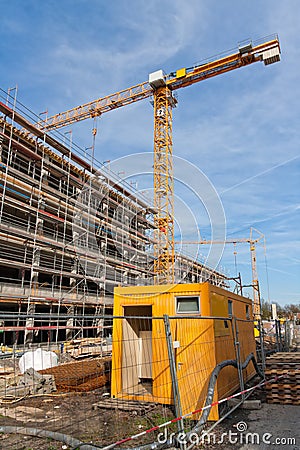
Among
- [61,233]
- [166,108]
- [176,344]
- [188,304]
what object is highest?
[166,108]

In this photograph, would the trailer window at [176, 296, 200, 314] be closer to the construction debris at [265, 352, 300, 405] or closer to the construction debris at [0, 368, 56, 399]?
the construction debris at [265, 352, 300, 405]

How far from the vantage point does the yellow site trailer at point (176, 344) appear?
6.54 m

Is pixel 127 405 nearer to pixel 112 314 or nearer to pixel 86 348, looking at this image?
pixel 86 348

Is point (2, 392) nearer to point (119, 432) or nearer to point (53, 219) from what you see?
point (119, 432)

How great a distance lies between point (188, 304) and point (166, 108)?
27.2 meters

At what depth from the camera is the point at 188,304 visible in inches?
277

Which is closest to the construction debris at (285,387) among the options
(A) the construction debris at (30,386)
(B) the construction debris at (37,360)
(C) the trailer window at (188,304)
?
(C) the trailer window at (188,304)

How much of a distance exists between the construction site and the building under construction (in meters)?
0.12

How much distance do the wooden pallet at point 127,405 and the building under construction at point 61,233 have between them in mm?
12841

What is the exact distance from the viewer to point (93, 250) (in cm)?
2634

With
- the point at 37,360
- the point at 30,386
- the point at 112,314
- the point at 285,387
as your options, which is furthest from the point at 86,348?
the point at 285,387

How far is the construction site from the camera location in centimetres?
599

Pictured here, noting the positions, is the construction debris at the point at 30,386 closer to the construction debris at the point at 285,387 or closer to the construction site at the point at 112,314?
the construction site at the point at 112,314

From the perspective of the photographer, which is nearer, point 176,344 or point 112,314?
point 176,344
